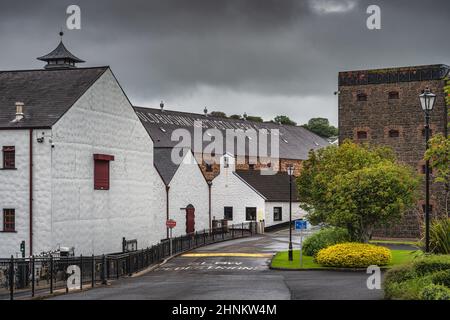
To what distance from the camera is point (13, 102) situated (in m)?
44.7

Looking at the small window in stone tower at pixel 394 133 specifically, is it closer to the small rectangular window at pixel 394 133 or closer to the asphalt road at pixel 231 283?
the small rectangular window at pixel 394 133

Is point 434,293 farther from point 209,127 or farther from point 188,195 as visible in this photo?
point 209,127

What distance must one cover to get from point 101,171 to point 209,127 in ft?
144

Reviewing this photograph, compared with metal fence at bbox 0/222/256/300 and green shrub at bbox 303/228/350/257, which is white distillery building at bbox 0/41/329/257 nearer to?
metal fence at bbox 0/222/256/300

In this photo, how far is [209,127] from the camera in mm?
89625

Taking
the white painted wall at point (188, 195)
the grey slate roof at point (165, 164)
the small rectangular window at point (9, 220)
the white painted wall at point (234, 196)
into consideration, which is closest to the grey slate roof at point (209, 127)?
the grey slate roof at point (165, 164)

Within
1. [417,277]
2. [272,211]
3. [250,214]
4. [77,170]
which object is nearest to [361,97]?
[272,211]

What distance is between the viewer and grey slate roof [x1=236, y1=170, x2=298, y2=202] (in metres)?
72.2

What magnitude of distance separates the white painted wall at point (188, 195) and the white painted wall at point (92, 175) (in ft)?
23.7

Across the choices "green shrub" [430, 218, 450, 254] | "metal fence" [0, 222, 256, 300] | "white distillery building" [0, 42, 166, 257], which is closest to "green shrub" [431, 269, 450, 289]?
"green shrub" [430, 218, 450, 254]

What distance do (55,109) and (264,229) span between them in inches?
1244

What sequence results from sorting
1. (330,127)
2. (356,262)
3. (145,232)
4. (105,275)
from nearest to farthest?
(105,275)
(356,262)
(145,232)
(330,127)

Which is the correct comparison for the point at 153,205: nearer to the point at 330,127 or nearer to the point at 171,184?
the point at 171,184
